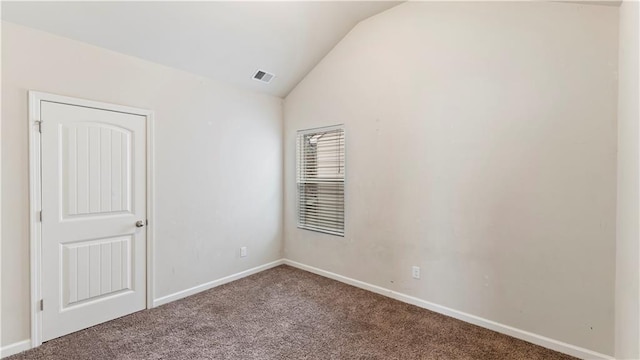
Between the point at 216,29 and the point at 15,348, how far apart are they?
3.22 meters

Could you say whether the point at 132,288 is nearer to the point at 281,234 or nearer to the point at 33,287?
the point at 33,287

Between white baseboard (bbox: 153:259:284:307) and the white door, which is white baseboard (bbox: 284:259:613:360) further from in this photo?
the white door

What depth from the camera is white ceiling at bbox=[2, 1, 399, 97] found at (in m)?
2.32

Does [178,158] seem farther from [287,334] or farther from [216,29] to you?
[287,334]

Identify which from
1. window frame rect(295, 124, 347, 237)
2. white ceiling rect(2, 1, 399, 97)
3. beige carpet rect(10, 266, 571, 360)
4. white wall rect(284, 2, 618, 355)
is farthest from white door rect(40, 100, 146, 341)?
white wall rect(284, 2, 618, 355)

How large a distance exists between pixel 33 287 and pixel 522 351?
13.1 ft

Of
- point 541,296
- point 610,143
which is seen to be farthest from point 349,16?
point 541,296

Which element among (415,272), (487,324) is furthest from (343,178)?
(487,324)

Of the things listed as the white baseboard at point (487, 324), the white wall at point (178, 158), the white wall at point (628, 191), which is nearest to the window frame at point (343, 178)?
the white wall at point (178, 158)

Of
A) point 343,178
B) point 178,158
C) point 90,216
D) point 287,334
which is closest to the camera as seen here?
point 287,334

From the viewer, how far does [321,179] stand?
3.92 meters

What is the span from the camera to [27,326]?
2275 millimetres

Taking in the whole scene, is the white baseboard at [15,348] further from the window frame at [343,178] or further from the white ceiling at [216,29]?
the window frame at [343,178]

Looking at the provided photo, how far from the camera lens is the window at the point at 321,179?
147 inches
